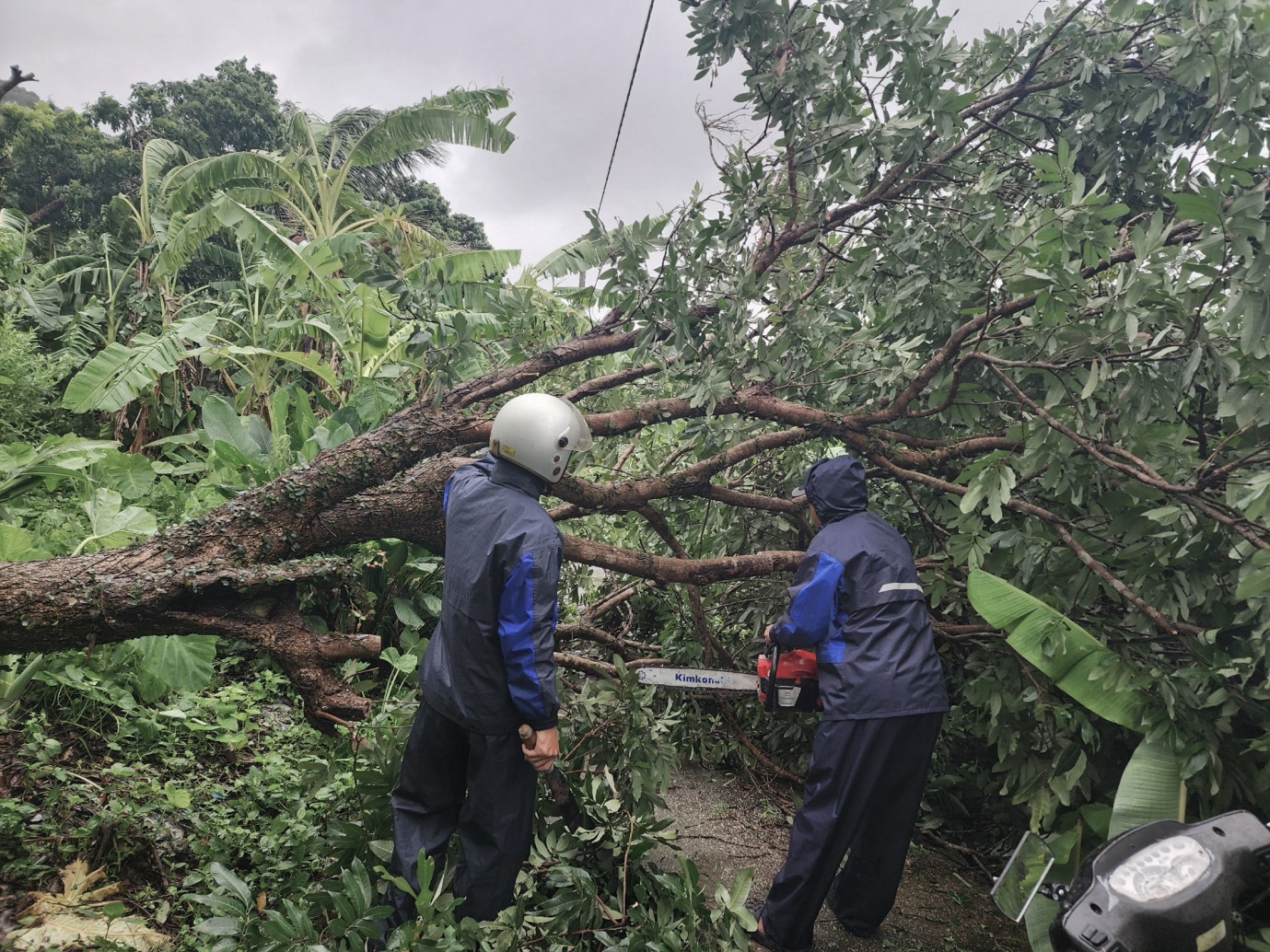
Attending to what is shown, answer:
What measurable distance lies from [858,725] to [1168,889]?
4.57 ft

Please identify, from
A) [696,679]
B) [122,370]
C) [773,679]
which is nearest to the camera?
[773,679]

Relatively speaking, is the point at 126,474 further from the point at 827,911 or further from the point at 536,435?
the point at 827,911

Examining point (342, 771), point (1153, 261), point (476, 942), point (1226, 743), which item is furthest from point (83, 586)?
point (1226, 743)

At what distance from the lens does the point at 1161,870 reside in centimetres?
156

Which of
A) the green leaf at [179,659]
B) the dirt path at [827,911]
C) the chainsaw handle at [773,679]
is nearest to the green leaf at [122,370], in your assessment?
the green leaf at [179,659]

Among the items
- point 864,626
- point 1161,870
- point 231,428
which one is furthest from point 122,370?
point 1161,870

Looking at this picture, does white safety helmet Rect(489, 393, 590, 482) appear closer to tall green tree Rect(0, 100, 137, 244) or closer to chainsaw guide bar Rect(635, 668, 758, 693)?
chainsaw guide bar Rect(635, 668, 758, 693)

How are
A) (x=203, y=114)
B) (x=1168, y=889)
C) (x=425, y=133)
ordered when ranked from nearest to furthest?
(x=1168, y=889)
(x=425, y=133)
(x=203, y=114)

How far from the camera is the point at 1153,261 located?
253 centimetres

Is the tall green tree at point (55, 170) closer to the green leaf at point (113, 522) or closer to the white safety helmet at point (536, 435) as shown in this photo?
the green leaf at point (113, 522)

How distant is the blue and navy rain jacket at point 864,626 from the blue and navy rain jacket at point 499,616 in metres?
1.16

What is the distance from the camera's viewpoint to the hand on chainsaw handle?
2449 mm

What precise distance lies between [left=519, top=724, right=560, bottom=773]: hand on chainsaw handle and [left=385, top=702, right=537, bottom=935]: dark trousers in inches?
3.3

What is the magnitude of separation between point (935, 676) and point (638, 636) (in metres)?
2.92
